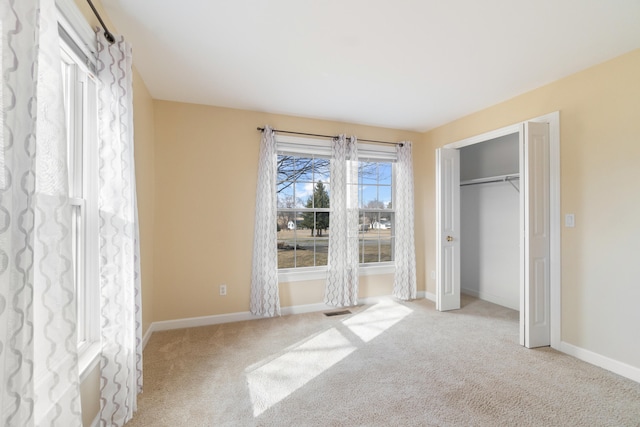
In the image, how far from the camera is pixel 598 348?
99.3 inches

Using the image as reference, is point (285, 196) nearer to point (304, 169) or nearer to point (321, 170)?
point (304, 169)

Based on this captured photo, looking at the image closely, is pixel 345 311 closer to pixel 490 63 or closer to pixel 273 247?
pixel 273 247

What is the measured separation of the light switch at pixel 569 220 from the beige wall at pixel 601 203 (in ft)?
0.12

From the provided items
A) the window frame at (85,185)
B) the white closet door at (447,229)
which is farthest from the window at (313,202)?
the window frame at (85,185)


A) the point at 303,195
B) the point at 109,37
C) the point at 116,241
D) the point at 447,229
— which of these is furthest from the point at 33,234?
the point at 447,229

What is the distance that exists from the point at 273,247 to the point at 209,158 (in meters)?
1.31

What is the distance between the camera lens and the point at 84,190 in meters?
Answer: 1.78

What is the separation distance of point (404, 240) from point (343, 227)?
1.04m

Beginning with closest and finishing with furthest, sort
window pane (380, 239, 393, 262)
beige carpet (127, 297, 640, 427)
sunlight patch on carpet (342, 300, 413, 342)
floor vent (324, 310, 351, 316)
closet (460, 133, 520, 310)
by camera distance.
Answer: beige carpet (127, 297, 640, 427) → sunlight patch on carpet (342, 300, 413, 342) → floor vent (324, 310, 351, 316) → closet (460, 133, 520, 310) → window pane (380, 239, 393, 262)

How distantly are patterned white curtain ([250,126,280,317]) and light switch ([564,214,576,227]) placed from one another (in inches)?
118

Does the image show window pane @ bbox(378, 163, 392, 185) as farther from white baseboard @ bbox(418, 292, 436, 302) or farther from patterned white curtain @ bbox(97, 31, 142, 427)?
patterned white curtain @ bbox(97, 31, 142, 427)

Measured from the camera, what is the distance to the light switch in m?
2.71

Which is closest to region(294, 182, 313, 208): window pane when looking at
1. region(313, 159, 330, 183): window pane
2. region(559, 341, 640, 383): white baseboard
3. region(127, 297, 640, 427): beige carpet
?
region(313, 159, 330, 183): window pane

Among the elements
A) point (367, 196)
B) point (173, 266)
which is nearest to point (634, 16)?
point (367, 196)
